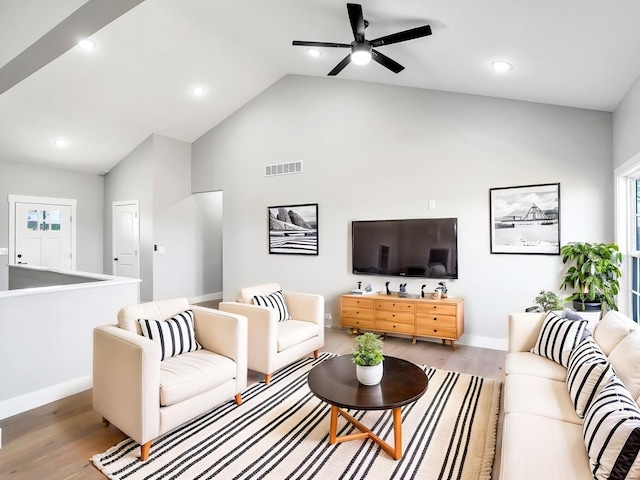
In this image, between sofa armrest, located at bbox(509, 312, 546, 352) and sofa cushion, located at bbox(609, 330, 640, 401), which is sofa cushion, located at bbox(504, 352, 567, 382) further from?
sofa cushion, located at bbox(609, 330, 640, 401)

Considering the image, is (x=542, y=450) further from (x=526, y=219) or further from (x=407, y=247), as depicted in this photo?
(x=407, y=247)

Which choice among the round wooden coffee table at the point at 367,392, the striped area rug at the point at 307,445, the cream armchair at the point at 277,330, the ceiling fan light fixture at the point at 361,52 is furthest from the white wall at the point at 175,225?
the round wooden coffee table at the point at 367,392

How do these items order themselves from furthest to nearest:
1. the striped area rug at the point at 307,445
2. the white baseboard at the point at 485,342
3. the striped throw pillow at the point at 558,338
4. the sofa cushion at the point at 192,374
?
the white baseboard at the point at 485,342, the striped throw pillow at the point at 558,338, the sofa cushion at the point at 192,374, the striped area rug at the point at 307,445

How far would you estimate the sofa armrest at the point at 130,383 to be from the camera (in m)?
2.21

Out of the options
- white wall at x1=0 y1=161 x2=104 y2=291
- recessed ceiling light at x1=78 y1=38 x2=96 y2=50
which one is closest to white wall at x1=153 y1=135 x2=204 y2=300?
white wall at x1=0 y1=161 x2=104 y2=291

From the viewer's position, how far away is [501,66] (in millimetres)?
3311

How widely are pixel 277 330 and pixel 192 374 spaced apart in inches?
46.3

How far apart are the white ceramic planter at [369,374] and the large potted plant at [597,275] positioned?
2.45 metres

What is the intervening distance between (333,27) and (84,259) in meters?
6.30

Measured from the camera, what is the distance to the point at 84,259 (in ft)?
23.5

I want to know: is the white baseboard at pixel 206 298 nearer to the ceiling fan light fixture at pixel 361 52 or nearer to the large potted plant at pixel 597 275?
the ceiling fan light fixture at pixel 361 52

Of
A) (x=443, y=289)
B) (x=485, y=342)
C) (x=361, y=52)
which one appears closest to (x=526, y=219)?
(x=443, y=289)

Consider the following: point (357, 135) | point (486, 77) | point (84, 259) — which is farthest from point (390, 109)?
point (84, 259)

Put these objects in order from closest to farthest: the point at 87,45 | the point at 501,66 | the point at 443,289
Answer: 1. the point at 501,66
2. the point at 87,45
3. the point at 443,289
